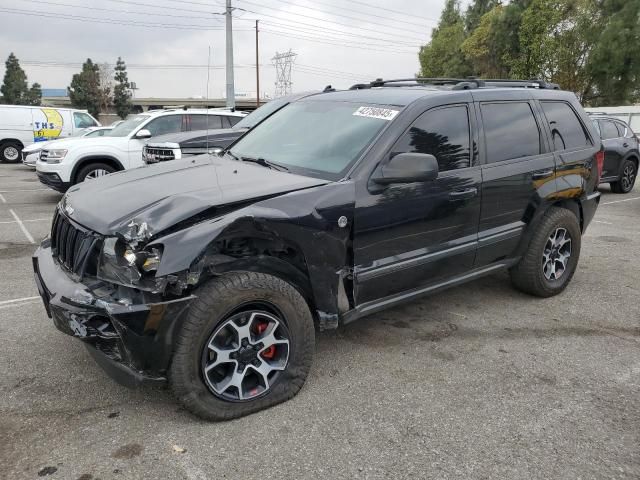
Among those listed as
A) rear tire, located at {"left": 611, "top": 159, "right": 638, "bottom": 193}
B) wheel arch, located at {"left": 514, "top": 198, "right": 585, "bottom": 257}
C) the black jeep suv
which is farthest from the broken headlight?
rear tire, located at {"left": 611, "top": 159, "right": 638, "bottom": 193}

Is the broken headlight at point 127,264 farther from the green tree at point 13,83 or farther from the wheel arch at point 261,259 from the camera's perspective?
the green tree at point 13,83

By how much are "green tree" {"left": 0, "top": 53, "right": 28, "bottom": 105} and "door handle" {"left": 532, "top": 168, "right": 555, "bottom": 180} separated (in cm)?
8106

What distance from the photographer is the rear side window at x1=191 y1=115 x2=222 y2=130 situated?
10938mm

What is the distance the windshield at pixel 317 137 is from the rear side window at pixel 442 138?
0.20 m

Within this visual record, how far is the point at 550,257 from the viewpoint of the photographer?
4758 millimetres

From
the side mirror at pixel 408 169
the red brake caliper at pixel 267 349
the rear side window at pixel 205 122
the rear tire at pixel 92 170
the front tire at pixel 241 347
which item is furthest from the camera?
the rear side window at pixel 205 122

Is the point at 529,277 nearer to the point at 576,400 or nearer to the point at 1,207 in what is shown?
the point at 576,400

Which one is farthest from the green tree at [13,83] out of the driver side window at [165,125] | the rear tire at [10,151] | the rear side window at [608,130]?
the rear side window at [608,130]

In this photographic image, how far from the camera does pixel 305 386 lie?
3.26 meters

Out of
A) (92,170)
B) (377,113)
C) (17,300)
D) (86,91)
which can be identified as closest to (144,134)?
(92,170)

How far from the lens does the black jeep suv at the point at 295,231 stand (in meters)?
2.64

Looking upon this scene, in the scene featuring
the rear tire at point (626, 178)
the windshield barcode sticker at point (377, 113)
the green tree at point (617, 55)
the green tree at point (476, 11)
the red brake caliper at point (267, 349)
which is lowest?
the red brake caliper at point (267, 349)

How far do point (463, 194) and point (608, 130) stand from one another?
9.61m

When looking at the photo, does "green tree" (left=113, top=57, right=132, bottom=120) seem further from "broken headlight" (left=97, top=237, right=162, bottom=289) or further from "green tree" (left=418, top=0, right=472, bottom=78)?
"broken headlight" (left=97, top=237, right=162, bottom=289)
